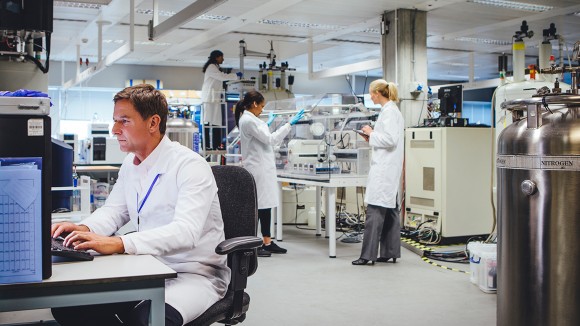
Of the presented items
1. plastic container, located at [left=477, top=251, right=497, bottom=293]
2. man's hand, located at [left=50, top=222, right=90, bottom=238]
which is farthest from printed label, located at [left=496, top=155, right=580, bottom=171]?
man's hand, located at [left=50, top=222, right=90, bottom=238]

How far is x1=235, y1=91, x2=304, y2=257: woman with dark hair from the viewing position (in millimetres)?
4809

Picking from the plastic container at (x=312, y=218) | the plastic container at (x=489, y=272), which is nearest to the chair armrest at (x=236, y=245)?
the plastic container at (x=489, y=272)

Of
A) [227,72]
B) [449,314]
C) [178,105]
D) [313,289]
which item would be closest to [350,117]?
[313,289]

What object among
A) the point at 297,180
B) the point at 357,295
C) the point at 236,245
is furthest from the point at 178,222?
the point at 297,180

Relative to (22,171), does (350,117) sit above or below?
above

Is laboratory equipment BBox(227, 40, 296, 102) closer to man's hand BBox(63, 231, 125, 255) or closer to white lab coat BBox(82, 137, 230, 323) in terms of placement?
white lab coat BBox(82, 137, 230, 323)

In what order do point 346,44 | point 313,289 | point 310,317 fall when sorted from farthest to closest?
1. point 346,44
2. point 313,289
3. point 310,317

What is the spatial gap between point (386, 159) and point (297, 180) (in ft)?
3.70

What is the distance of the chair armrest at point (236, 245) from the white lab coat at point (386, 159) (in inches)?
98.4

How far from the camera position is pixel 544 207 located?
2.21 m

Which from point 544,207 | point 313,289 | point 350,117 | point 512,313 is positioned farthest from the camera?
point 350,117

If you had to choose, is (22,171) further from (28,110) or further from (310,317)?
(310,317)

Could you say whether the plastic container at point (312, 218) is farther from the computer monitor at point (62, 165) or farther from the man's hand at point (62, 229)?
the man's hand at point (62, 229)

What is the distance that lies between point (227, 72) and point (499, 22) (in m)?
3.47
